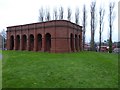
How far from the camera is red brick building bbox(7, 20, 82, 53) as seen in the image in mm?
32062

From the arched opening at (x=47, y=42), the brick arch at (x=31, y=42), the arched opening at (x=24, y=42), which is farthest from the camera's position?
the arched opening at (x=24, y=42)

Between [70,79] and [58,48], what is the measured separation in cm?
2248

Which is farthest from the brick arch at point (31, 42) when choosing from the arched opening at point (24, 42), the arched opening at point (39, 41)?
the arched opening at point (24, 42)

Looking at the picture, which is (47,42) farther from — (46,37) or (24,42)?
(24,42)

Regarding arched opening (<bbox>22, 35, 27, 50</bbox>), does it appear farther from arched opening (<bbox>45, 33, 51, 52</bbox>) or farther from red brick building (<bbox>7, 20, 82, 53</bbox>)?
arched opening (<bbox>45, 33, 51, 52</bbox>)

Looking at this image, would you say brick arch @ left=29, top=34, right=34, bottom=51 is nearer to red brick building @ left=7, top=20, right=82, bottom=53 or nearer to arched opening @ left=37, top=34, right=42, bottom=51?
red brick building @ left=7, top=20, right=82, bottom=53

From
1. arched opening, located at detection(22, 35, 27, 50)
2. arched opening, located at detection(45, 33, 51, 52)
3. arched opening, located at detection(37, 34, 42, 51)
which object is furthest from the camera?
arched opening, located at detection(22, 35, 27, 50)

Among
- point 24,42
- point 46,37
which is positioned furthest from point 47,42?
point 24,42

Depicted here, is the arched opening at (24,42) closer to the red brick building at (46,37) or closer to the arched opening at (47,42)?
the red brick building at (46,37)

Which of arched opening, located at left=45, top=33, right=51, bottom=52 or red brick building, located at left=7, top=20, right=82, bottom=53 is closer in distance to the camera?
red brick building, located at left=7, top=20, right=82, bottom=53

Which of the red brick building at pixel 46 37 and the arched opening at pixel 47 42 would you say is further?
the arched opening at pixel 47 42

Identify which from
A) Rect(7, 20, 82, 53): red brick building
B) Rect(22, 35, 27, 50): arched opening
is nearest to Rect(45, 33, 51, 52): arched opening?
Rect(7, 20, 82, 53): red brick building

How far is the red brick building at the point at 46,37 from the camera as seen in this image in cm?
3206

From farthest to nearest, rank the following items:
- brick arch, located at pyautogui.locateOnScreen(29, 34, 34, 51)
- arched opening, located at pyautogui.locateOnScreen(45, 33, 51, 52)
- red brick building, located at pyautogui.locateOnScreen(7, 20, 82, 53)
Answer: brick arch, located at pyautogui.locateOnScreen(29, 34, 34, 51) → arched opening, located at pyautogui.locateOnScreen(45, 33, 51, 52) → red brick building, located at pyautogui.locateOnScreen(7, 20, 82, 53)
